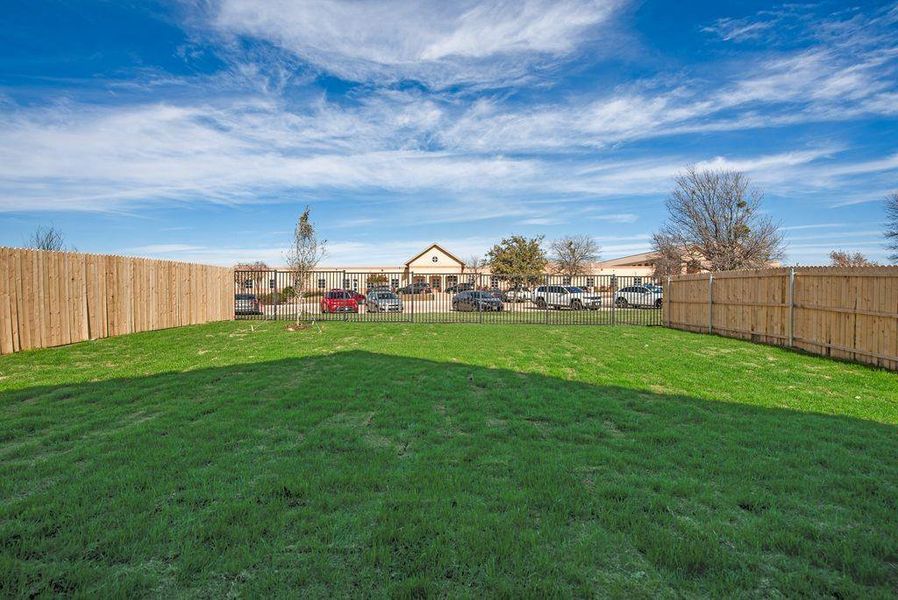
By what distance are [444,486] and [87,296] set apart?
12807 mm

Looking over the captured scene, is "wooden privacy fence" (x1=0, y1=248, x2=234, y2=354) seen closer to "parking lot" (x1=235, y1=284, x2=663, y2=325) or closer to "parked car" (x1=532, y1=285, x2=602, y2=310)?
"parking lot" (x1=235, y1=284, x2=663, y2=325)

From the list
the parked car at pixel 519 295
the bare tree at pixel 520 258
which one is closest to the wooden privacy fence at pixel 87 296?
the parked car at pixel 519 295

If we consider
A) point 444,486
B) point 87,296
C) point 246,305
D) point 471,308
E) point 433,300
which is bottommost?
point 444,486

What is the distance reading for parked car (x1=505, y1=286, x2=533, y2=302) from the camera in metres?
20.8

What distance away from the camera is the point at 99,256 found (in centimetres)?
1259

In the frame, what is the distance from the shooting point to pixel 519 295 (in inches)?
844

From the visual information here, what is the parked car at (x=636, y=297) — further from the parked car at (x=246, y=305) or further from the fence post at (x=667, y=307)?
the parked car at (x=246, y=305)

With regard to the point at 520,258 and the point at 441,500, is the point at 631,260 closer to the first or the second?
the point at 520,258

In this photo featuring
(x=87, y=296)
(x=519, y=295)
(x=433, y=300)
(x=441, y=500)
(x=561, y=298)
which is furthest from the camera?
(x=561, y=298)

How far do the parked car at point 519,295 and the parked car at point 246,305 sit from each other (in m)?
11.1

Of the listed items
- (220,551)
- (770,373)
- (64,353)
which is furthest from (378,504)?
(64,353)

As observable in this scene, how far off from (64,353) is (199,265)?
318 inches

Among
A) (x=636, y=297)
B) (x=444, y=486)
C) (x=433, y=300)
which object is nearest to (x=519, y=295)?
(x=433, y=300)

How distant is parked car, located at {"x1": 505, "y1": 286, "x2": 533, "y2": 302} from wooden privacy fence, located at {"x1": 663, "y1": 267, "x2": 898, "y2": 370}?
6.75 metres
